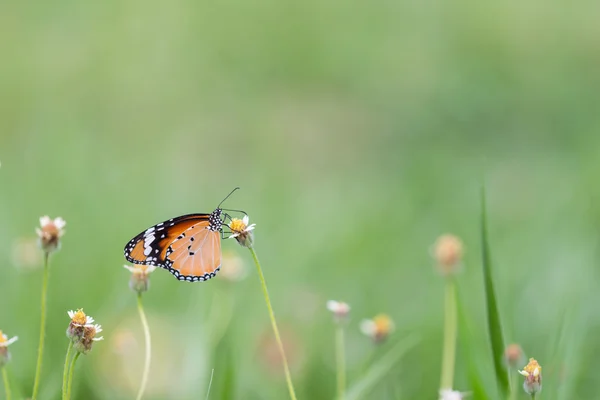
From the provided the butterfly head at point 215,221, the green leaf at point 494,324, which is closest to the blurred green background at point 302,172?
the green leaf at point 494,324

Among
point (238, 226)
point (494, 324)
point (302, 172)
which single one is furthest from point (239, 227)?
point (302, 172)

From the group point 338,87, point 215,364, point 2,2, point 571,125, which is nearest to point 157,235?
point 215,364

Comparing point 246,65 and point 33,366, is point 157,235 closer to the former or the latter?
point 33,366

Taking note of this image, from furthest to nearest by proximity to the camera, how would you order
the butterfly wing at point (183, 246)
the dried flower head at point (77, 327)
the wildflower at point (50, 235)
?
the butterfly wing at point (183, 246) < the wildflower at point (50, 235) < the dried flower head at point (77, 327)

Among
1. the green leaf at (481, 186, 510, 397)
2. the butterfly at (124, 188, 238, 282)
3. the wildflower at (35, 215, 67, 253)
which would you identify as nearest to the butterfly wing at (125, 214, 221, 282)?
the butterfly at (124, 188, 238, 282)

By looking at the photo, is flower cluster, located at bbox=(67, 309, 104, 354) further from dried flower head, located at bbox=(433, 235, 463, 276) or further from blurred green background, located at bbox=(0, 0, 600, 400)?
dried flower head, located at bbox=(433, 235, 463, 276)

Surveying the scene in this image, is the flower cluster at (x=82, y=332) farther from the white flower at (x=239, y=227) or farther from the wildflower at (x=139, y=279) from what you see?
the white flower at (x=239, y=227)

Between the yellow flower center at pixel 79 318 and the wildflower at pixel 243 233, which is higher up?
the wildflower at pixel 243 233

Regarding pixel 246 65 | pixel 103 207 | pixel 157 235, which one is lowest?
pixel 103 207
